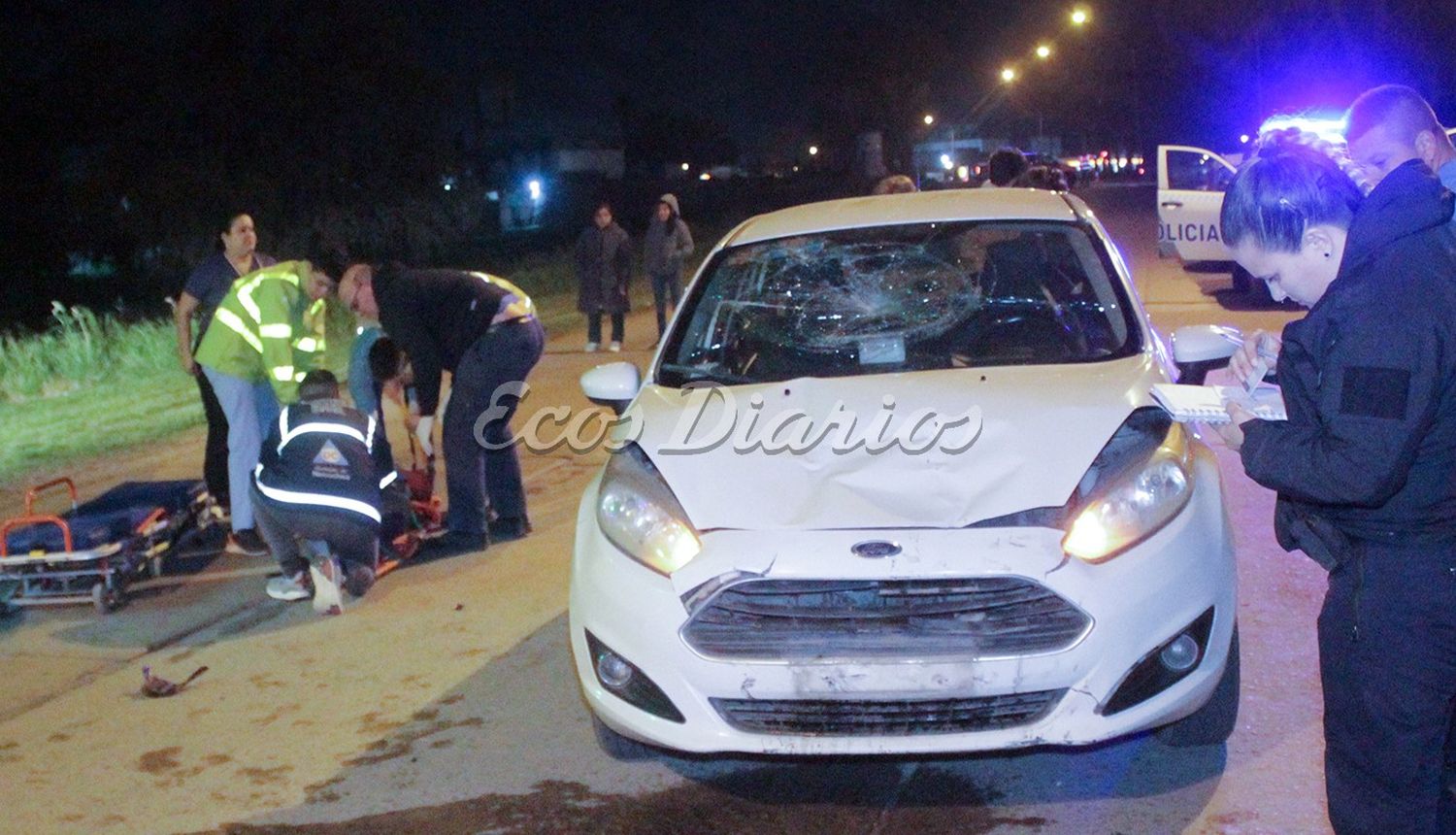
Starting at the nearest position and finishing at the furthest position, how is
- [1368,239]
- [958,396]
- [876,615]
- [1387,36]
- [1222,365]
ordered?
[1368,239]
[876,615]
[958,396]
[1222,365]
[1387,36]

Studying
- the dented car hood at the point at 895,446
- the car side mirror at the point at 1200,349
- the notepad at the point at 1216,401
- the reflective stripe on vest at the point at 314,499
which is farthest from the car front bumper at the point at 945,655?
the reflective stripe on vest at the point at 314,499

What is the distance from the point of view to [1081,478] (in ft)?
13.0

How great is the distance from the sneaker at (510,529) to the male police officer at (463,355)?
0.19ft

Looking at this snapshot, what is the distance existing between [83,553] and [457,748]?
2.71m

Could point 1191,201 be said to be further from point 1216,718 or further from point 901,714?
point 901,714

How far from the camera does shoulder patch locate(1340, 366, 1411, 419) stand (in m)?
2.44

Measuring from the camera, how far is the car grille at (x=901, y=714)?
3.72m

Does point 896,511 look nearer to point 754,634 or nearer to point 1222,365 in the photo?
point 754,634

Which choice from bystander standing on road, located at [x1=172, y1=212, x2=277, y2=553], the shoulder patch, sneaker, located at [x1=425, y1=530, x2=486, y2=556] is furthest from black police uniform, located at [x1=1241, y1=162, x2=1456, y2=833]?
bystander standing on road, located at [x1=172, y1=212, x2=277, y2=553]

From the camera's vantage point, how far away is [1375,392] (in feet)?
8.10

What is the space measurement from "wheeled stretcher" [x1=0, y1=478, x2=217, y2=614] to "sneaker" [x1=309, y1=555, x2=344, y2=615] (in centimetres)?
100

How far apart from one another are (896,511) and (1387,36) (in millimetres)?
Answer: 37741

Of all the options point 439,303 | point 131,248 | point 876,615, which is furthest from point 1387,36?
point 876,615

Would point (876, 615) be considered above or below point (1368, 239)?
below
